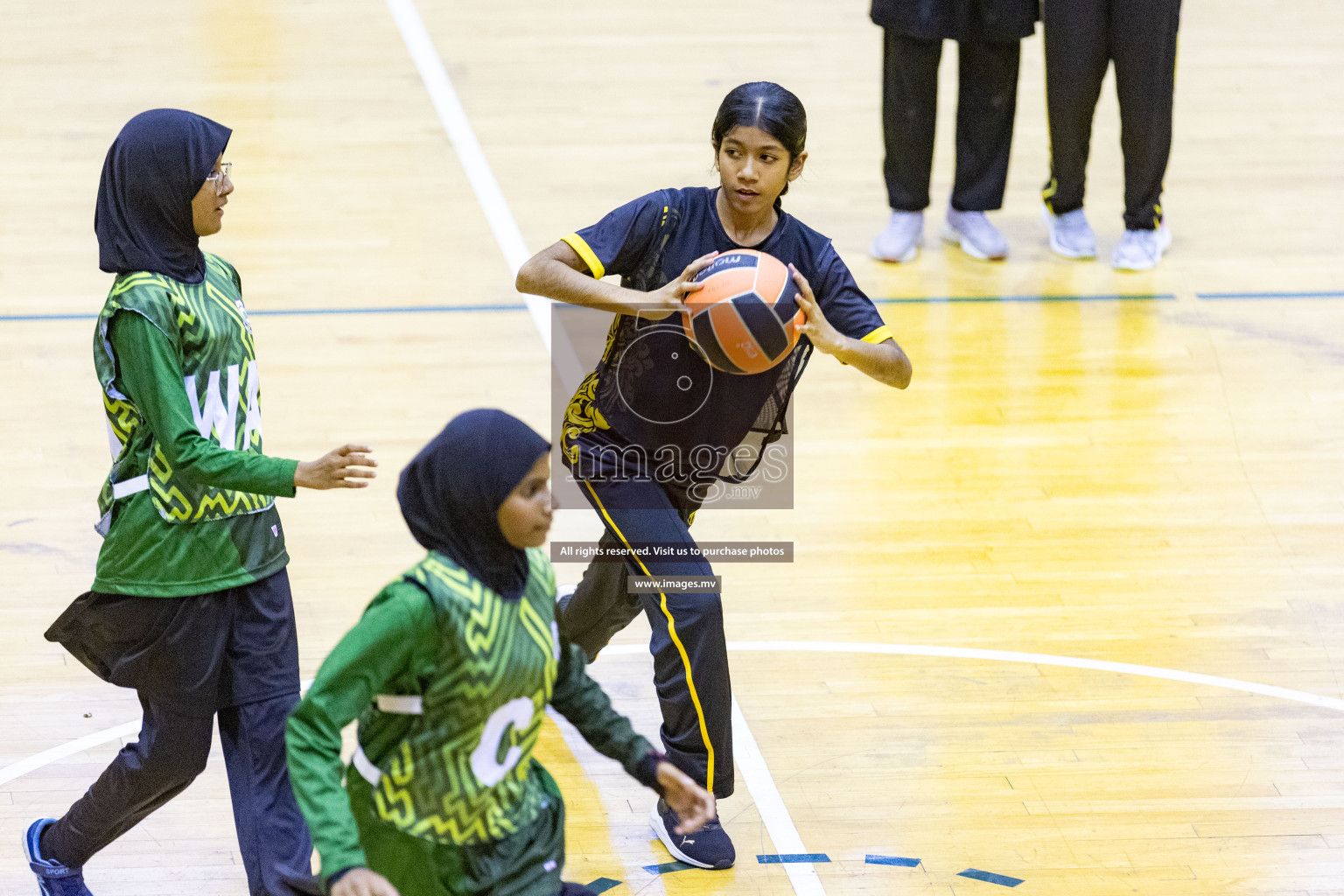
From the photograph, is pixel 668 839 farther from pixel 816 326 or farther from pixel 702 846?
pixel 816 326

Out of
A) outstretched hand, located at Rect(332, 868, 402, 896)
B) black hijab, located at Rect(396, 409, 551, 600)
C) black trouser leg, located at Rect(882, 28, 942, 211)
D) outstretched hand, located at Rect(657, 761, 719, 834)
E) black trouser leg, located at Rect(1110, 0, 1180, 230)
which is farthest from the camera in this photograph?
black trouser leg, located at Rect(882, 28, 942, 211)

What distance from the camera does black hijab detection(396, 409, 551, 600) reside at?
9.04ft

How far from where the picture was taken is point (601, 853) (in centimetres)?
419

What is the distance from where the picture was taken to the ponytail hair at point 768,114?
402 cm

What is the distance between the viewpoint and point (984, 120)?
8.03 meters

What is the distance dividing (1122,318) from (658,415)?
3977 millimetres

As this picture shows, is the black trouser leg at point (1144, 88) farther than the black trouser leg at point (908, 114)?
No

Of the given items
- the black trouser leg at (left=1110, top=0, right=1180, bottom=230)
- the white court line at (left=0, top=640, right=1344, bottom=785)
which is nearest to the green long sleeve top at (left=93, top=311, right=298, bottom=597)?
the white court line at (left=0, top=640, right=1344, bottom=785)

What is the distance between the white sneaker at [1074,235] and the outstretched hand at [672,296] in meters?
4.57

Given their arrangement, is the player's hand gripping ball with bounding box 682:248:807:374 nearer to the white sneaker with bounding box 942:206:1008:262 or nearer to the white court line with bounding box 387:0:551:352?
the white court line with bounding box 387:0:551:352

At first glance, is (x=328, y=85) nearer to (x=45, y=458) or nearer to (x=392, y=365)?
(x=392, y=365)

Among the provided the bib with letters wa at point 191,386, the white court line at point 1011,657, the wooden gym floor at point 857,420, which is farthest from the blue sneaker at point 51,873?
the white court line at point 1011,657

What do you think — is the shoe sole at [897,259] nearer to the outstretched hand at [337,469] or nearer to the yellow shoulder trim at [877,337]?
the yellow shoulder trim at [877,337]

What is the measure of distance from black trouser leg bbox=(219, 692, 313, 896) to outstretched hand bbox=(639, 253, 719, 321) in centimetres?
121
